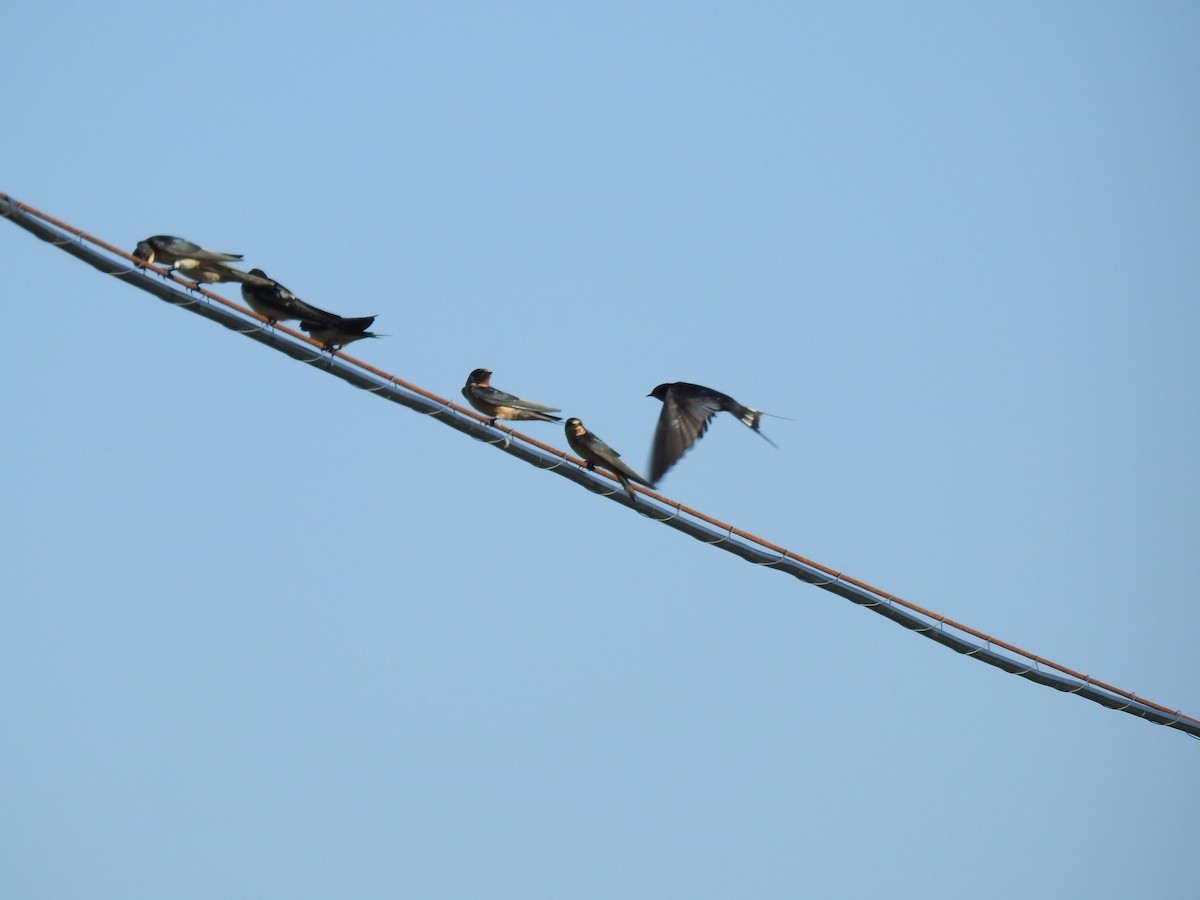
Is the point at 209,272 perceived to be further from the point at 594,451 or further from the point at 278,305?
the point at 594,451

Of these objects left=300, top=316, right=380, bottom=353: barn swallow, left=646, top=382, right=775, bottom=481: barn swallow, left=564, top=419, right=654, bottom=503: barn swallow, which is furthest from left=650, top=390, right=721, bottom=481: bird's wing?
left=300, top=316, right=380, bottom=353: barn swallow

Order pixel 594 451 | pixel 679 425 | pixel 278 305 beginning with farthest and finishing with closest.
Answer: pixel 679 425
pixel 594 451
pixel 278 305

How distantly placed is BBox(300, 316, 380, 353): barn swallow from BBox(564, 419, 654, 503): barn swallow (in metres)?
1.68

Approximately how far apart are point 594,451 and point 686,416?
1.15 m

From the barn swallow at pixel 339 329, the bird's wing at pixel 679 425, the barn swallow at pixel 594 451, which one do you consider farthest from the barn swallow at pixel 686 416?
the barn swallow at pixel 339 329

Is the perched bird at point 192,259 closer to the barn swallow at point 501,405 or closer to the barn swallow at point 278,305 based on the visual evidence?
the barn swallow at point 278,305

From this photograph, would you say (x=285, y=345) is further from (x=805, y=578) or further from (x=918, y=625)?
(x=918, y=625)

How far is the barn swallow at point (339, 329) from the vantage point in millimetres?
10672

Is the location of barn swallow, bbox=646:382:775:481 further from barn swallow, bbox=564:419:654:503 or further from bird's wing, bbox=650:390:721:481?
barn swallow, bbox=564:419:654:503

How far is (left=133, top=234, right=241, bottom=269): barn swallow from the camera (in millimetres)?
10578

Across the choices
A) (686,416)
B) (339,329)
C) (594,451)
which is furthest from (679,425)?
(339,329)

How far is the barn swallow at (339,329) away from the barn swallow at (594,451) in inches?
66.3

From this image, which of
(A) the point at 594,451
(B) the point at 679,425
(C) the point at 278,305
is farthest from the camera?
(B) the point at 679,425

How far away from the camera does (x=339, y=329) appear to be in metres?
10.8
